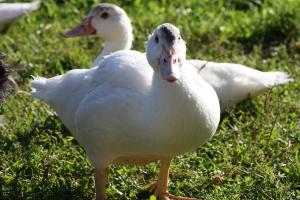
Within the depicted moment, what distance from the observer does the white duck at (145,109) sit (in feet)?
15.3

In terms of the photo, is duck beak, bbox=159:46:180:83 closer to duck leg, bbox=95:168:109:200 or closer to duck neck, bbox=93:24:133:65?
duck leg, bbox=95:168:109:200

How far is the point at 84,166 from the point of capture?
232 inches

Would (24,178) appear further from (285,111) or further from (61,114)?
(285,111)

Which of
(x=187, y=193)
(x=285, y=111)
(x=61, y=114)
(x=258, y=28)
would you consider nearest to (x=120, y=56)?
(x=61, y=114)

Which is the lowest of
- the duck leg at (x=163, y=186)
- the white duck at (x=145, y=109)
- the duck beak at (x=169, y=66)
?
the duck leg at (x=163, y=186)

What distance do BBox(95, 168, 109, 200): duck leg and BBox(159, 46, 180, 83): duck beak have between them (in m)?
1.00

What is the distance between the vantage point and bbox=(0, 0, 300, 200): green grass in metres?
5.61

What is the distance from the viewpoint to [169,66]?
4.52m

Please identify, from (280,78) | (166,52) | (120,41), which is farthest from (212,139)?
(166,52)

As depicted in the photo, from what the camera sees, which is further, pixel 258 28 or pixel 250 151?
pixel 258 28

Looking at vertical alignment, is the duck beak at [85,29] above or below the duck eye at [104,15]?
below

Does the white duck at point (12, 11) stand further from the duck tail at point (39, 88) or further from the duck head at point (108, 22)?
the duck tail at point (39, 88)

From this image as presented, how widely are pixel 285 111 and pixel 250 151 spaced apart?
911 millimetres

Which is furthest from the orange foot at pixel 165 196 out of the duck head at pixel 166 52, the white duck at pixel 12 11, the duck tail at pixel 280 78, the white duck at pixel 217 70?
the white duck at pixel 12 11
